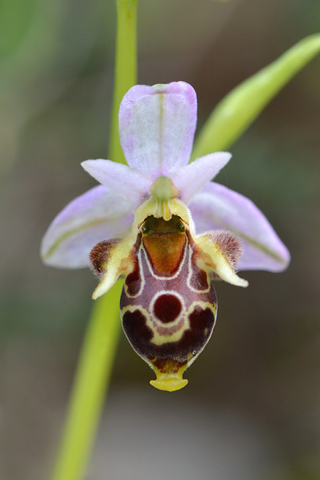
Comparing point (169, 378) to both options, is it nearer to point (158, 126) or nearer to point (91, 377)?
point (158, 126)

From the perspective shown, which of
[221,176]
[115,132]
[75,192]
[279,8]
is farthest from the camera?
[279,8]

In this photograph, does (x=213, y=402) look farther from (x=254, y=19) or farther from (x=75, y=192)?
(x=254, y=19)

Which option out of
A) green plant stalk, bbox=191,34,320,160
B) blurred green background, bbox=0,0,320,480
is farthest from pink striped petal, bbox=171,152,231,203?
blurred green background, bbox=0,0,320,480

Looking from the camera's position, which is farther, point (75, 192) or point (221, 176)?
point (75, 192)

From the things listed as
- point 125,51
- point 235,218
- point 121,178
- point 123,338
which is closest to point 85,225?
point 121,178

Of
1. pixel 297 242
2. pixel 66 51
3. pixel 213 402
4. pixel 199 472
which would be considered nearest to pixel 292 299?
pixel 297 242

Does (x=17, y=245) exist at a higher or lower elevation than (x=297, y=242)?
lower

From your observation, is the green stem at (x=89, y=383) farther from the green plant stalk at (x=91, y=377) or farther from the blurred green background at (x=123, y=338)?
the blurred green background at (x=123, y=338)
